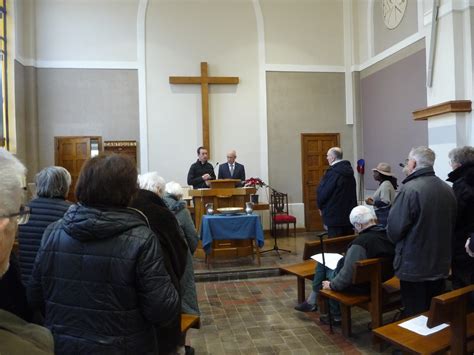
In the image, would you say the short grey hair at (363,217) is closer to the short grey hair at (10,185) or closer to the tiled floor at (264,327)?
the tiled floor at (264,327)

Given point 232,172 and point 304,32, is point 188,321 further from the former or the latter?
point 304,32

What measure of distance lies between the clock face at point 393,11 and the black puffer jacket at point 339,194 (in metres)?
4.16

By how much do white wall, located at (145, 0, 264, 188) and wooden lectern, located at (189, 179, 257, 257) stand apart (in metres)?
2.52

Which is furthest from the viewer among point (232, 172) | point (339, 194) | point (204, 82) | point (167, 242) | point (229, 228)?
point (204, 82)

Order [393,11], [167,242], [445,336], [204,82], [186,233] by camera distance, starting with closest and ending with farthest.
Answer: [167,242], [445,336], [186,233], [393,11], [204,82]

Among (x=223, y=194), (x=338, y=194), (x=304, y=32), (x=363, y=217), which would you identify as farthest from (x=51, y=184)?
(x=304, y=32)

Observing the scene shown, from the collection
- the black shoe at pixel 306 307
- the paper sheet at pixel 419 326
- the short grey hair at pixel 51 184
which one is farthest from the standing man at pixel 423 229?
the short grey hair at pixel 51 184

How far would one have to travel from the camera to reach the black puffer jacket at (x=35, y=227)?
2.04 meters

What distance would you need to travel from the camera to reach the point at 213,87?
7941 mm

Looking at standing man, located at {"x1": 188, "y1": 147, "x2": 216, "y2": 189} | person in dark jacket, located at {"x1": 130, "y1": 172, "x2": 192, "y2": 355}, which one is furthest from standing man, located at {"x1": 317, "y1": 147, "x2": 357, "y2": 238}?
standing man, located at {"x1": 188, "y1": 147, "x2": 216, "y2": 189}

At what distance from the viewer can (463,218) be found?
114 inches

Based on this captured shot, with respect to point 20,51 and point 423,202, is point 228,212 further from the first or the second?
point 20,51

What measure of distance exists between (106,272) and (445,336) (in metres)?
1.93

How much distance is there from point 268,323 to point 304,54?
20.5 ft
